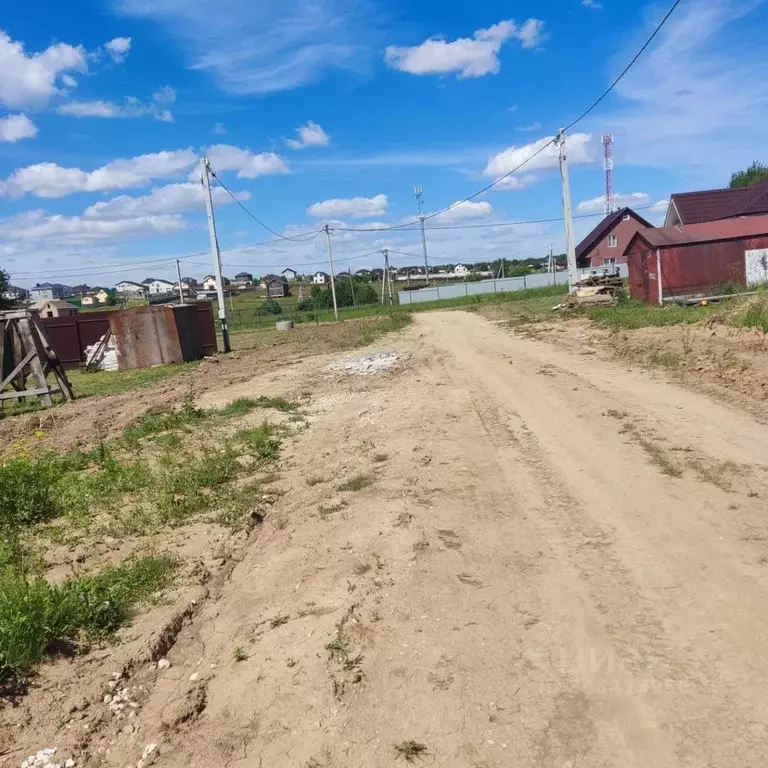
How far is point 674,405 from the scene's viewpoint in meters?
8.34

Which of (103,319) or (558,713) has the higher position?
(103,319)

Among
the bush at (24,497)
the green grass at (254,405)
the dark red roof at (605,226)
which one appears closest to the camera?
the bush at (24,497)

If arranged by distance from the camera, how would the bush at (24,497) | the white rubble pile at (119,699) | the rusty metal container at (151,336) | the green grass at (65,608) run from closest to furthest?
the white rubble pile at (119,699), the green grass at (65,608), the bush at (24,497), the rusty metal container at (151,336)

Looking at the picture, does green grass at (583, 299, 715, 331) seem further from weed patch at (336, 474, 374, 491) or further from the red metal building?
weed patch at (336, 474, 374, 491)

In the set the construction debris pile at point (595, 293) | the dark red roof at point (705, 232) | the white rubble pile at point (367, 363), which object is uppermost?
the dark red roof at point (705, 232)

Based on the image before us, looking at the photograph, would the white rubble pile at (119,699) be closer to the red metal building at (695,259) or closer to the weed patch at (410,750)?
the weed patch at (410,750)

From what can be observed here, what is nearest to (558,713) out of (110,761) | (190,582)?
(110,761)

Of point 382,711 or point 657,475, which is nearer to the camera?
point 382,711

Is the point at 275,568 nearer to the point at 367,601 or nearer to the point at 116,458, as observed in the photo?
the point at 367,601

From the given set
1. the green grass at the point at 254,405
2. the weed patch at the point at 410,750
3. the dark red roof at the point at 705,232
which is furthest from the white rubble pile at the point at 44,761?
the dark red roof at the point at 705,232

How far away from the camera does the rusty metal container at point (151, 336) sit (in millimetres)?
20672

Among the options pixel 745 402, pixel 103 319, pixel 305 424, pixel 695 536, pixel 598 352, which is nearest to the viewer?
pixel 695 536

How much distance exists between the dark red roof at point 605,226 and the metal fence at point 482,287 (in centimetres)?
340

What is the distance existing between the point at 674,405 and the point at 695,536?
4048mm
